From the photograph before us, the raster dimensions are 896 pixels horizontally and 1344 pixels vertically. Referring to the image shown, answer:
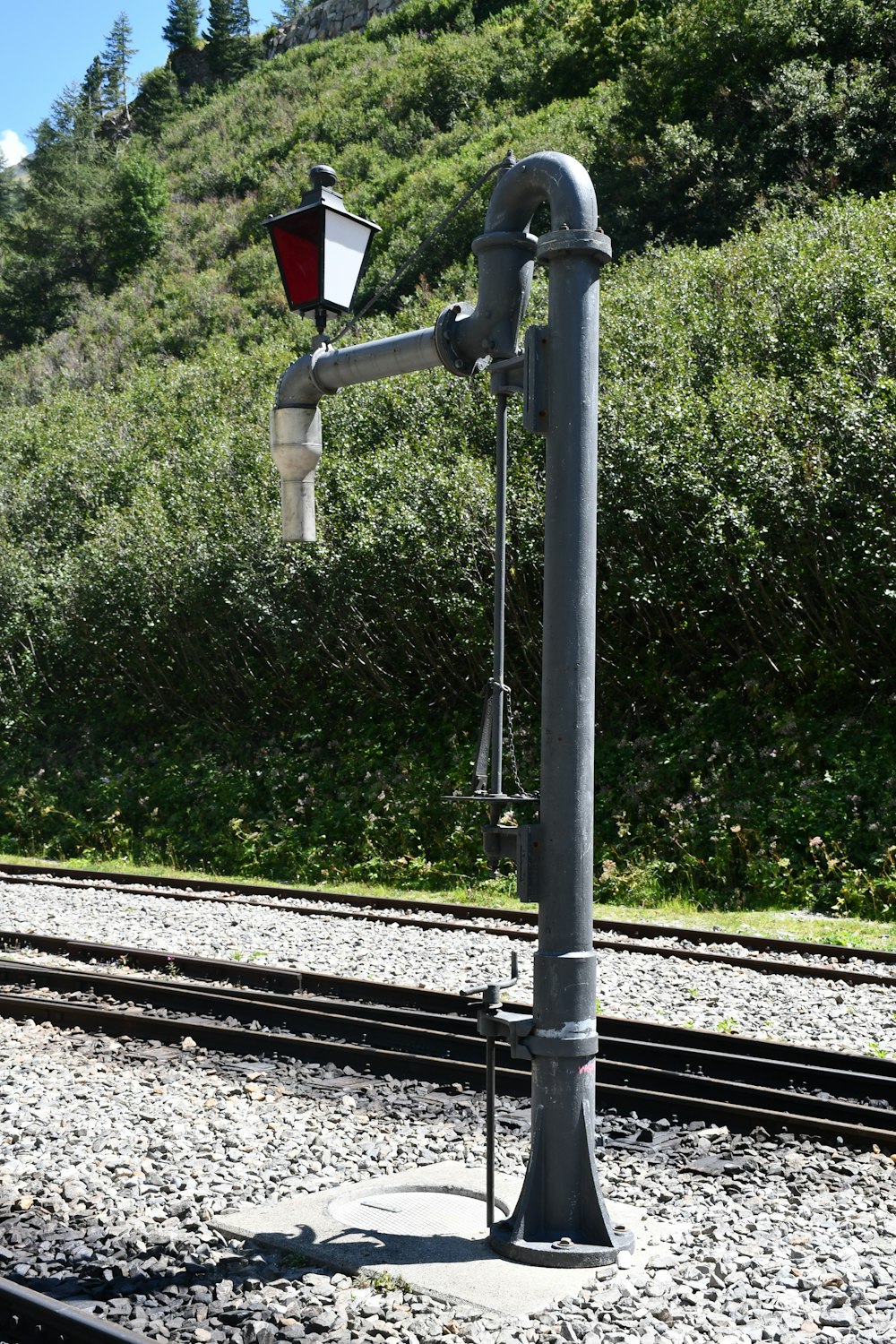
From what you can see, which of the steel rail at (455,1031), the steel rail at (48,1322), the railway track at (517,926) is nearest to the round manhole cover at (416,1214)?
the steel rail at (48,1322)

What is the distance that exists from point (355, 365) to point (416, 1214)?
379 centimetres

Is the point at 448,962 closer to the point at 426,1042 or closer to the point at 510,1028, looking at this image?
the point at 426,1042

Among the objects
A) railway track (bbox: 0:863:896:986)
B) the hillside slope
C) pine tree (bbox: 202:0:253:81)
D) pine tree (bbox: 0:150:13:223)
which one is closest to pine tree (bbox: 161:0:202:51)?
pine tree (bbox: 202:0:253:81)

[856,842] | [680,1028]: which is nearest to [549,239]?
[680,1028]

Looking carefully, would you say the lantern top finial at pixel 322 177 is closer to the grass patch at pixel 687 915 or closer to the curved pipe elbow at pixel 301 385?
the curved pipe elbow at pixel 301 385

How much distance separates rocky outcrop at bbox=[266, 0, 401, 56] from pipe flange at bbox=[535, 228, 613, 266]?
97648 mm

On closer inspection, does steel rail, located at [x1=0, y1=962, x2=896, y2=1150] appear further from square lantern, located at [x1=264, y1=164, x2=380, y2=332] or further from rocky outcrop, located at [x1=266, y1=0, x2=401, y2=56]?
rocky outcrop, located at [x1=266, y1=0, x2=401, y2=56]

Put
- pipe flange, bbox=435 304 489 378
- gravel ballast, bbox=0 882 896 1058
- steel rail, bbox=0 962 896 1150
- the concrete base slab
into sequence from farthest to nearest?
1. gravel ballast, bbox=0 882 896 1058
2. steel rail, bbox=0 962 896 1150
3. pipe flange, bbox=435 304 489 378
4. the concrete base slab

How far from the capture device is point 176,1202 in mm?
5539

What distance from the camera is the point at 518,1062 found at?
304 inches

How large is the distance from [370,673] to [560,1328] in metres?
17.1

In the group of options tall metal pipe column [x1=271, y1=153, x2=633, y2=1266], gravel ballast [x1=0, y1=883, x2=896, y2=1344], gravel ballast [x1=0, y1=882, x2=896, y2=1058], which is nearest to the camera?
gravel ballast [x1=0, y1=883, x2=896, y2=1344]

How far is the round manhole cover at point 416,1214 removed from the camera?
5074 millimetres

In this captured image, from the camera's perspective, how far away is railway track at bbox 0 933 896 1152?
661cm
